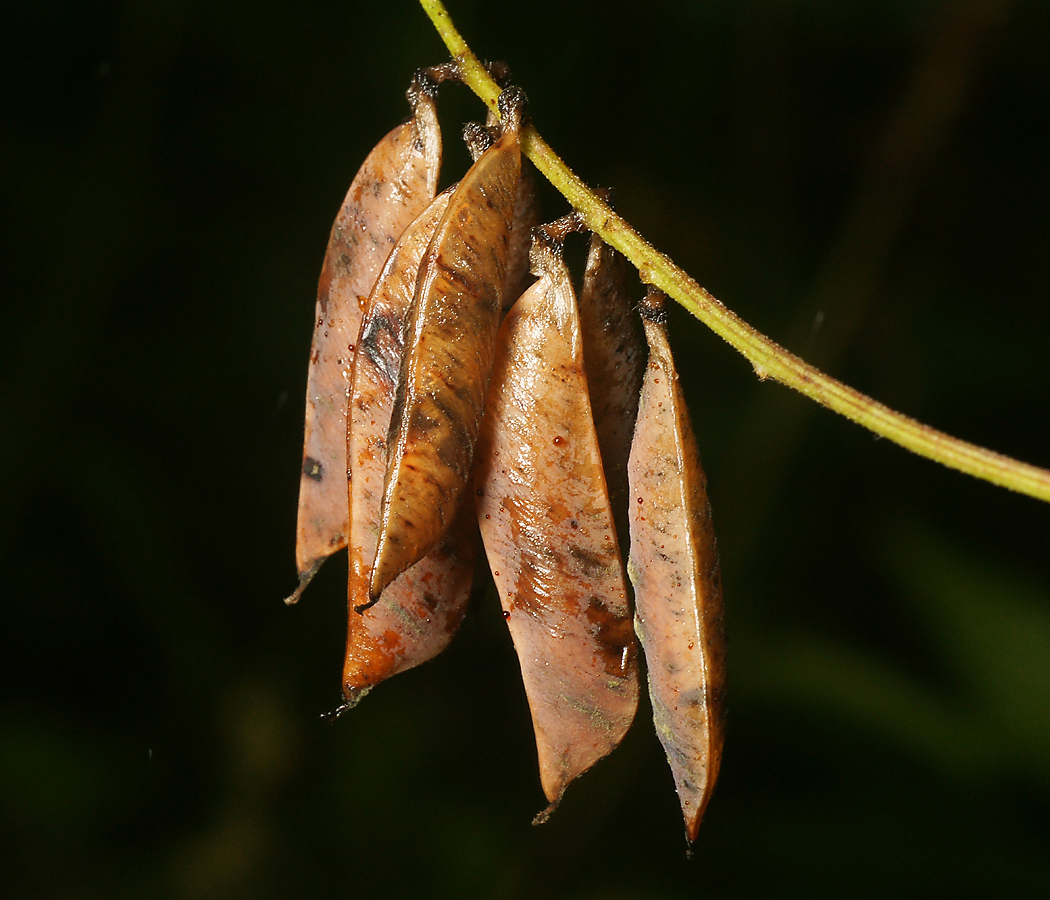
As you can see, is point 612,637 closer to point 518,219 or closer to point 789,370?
point 789,370

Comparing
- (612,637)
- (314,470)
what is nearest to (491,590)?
(314,470)

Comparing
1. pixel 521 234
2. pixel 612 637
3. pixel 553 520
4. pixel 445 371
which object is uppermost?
pixel 521 234

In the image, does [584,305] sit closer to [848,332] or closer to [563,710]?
[563,710]

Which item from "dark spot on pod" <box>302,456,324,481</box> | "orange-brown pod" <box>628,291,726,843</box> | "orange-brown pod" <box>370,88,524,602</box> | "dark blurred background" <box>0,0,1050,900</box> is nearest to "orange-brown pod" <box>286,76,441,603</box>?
"dark spot on pod" <box>302,456,324,481</box>

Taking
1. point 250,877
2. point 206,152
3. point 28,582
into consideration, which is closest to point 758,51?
point 206,152

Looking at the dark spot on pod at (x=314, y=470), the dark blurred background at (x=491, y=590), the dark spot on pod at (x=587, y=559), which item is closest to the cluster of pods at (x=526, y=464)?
the dark spot on pod at (x=587, y=559)

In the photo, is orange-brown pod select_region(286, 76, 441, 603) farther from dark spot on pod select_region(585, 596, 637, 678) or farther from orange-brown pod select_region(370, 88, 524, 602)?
dark spot on pod select_region(585, 596, 637, 678)
